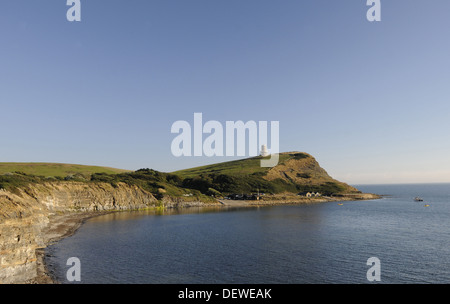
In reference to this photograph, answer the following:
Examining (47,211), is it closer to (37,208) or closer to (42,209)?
(42,209)

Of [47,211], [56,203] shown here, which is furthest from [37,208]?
[56,203]

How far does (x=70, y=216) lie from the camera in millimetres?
100688

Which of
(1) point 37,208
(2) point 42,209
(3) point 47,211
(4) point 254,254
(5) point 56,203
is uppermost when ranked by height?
(1) point 37,208

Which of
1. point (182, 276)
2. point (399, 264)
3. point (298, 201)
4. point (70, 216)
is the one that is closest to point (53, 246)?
point (182, 276)

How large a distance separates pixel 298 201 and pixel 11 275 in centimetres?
18456

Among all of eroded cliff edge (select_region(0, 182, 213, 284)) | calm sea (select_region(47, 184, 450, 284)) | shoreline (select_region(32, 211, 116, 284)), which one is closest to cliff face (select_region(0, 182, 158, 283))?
eroded cliff edge (select_region(0, 182, 213, 284))

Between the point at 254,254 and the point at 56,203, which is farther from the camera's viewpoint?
the point at 56,203

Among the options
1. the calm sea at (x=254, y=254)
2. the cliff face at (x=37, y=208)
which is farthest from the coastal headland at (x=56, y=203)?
the calm sea at (x=254, y=254)

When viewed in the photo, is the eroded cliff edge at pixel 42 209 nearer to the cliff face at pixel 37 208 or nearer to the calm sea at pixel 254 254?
the cliff face at pixel 37 208

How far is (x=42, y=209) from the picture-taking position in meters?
85.2

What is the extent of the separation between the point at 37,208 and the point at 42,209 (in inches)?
339

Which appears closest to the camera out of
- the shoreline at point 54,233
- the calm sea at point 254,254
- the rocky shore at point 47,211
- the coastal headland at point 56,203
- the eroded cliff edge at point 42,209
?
the eroded cliff edge at point 42,209

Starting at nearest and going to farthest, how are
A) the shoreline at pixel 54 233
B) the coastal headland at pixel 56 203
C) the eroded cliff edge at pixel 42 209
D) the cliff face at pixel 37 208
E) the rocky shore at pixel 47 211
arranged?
1. the cliff face at pixel 37 208
2. the eroded cliff edge at pixel 42 209
3. the rocky shore at pixel 47 211
4. the coastal headland at pixel 56 203
5. the shoreline at pixel 54 233

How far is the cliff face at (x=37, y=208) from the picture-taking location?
3322cm
